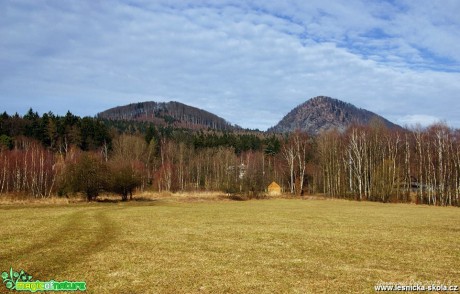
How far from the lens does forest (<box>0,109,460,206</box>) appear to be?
70988mm

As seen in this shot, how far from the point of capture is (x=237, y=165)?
139750 millimetres

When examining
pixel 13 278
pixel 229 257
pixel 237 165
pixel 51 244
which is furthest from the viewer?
pixel 237 165

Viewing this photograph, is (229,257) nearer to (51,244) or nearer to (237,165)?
(51,244)

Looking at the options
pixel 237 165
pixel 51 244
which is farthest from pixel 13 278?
pixel 237 165

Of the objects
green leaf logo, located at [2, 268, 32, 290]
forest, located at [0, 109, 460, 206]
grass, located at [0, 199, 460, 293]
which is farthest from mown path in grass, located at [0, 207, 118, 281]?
forest, located at [0, 109, 460, 206]

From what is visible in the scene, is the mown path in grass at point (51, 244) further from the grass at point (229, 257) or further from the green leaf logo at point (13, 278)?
the green leaf logo at point (13, 278)

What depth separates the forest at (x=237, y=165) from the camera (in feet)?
233

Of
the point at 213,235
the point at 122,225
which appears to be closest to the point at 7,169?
the point at 122,225

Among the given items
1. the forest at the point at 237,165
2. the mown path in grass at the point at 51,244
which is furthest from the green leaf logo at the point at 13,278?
the forest at the point at 237,165

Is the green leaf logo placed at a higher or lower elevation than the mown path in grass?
higher

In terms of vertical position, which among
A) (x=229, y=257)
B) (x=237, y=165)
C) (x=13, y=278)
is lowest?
(x=229, y=257)

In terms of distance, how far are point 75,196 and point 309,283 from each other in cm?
6302

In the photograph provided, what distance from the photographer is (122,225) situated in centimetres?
3031

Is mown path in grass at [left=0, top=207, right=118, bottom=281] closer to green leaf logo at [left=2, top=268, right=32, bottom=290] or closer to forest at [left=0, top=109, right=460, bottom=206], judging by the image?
green leaf logo at [left=2, top=268, right=32, bottom=290]
